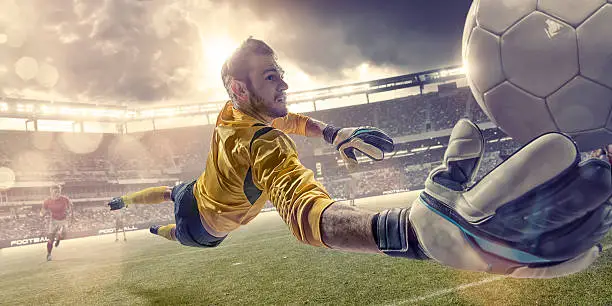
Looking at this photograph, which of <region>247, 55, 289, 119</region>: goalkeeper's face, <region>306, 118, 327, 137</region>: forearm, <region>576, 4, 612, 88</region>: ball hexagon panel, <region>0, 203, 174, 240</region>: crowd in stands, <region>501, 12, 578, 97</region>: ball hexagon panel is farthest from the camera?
<region>0, 203, 174, 240</region>: crowd in stands

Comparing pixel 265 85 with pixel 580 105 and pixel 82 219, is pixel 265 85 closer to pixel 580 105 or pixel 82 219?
pixel 580 105

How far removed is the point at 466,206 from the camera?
3.78ft

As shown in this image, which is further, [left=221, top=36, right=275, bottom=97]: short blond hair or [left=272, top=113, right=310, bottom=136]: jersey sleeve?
[left=272, top=113, right=310, bottom=136]: jersey sleeve

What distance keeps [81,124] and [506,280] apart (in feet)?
138

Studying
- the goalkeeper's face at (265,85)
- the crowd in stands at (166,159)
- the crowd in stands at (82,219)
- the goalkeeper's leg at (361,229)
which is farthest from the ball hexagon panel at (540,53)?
the crowd in stands at (82,219)

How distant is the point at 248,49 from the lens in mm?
2318

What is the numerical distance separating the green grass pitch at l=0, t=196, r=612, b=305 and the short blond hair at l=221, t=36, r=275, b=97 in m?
2.04

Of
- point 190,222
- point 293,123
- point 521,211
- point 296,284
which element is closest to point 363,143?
point 521,211

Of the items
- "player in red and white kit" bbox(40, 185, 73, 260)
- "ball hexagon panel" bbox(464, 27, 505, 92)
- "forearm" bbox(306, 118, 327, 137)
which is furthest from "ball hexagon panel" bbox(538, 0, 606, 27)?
"player in red and white kit" bbox(40, 185, 73, 260)

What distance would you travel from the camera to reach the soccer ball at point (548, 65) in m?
2.64

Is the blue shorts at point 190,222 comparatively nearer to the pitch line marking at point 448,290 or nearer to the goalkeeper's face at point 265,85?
the goalkeeper's face at point 265,85

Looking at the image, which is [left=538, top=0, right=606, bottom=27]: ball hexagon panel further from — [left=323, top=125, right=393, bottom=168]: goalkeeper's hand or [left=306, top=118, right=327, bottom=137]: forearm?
[left=306, top=118, right=327, bottom=137]: forearm

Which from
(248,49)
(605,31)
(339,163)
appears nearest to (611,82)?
(605,31)

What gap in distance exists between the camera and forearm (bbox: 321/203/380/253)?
143 centimetres
